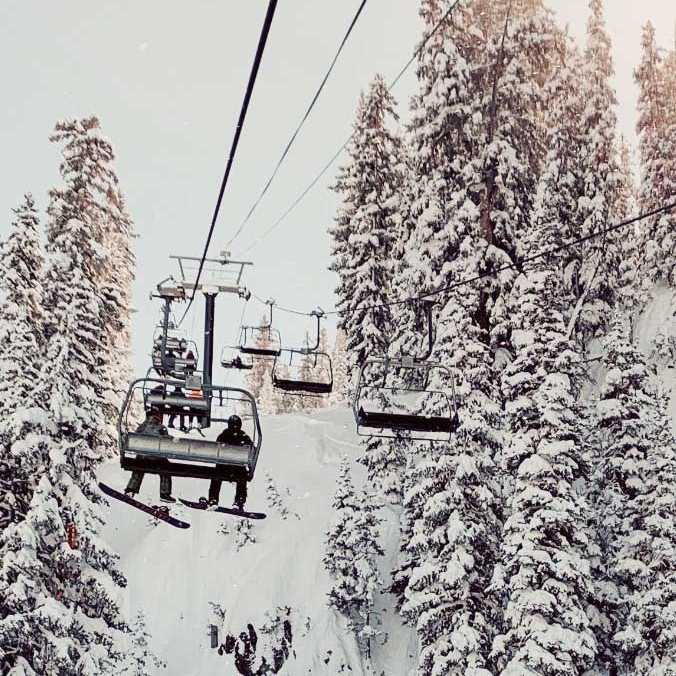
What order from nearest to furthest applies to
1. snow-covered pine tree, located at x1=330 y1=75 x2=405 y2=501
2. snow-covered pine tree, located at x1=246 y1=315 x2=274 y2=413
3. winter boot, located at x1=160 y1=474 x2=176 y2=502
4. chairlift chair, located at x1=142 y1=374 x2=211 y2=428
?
chairlift chair, located at x1=142 y1=374 x2=211 y2=428, winter boot, located at x1=160 y1=474 x2=176 y2=502, snow-covered pine tree, located at x1=330 y1=75 x2=405 y2=501, snow-covered pine tree, located at x1=246 y1=315 x2=274 y2=413

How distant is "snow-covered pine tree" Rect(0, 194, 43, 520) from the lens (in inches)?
763

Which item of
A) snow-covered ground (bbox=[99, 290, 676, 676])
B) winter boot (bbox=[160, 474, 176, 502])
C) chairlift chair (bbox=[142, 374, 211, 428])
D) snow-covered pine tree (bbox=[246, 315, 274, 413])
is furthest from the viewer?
snow-covered pine tree (bbox=[246, 315, 274, 413])

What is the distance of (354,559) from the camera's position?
3111 centimetres

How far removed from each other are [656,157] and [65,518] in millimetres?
29023

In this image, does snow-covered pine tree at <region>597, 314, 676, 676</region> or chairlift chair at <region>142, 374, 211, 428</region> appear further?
snow-covered pine tree at <region>597, 314, 676, 676</region>

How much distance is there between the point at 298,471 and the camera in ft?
137

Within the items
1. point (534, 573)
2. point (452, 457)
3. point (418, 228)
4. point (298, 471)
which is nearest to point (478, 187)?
point (418, 228)

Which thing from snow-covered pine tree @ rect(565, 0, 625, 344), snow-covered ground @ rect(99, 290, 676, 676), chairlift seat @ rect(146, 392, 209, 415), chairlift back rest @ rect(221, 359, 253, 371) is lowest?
snow-covered ground @ rect(99, 290, 676, 676)

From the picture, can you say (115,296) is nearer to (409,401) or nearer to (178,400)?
(178,400)

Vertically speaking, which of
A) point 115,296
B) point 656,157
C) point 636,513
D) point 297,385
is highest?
point 656,157

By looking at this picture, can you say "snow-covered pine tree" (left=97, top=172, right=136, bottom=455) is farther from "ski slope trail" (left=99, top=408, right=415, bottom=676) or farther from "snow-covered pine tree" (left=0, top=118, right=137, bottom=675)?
"ski slope trail" (left=99, top=408, right=415, bottom=676)

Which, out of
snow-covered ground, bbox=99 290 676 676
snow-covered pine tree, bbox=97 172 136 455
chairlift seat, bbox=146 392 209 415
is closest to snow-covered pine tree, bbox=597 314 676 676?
snow-covered ground, bbox=99 290 676 676

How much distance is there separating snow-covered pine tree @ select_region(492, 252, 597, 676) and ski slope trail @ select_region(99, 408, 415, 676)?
39.3ft

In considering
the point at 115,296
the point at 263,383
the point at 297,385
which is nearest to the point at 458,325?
the point at 297,385
